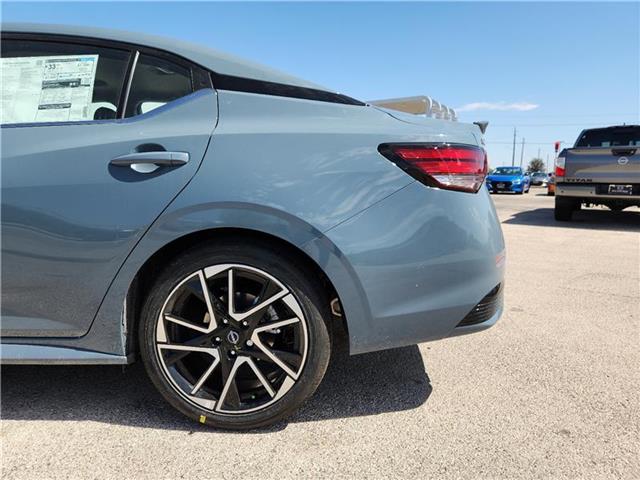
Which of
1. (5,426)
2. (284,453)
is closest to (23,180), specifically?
(5,426)

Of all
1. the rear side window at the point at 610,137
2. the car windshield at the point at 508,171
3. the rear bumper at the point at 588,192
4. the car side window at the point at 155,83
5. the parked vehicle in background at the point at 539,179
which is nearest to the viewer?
the car side window at the point at 155,83

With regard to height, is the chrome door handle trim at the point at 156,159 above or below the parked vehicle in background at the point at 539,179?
above

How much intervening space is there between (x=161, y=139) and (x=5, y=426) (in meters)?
1.41

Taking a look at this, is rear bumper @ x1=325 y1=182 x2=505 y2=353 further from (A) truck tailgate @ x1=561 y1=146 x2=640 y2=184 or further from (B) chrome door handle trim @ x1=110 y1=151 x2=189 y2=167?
(A) truck tailgate @ x1=561 y1=146 x2=640 y2=184

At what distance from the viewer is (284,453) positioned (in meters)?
1.76

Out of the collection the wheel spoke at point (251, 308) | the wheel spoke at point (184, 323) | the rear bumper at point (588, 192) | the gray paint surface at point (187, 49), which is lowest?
the wheel spoke at point (184, 323)

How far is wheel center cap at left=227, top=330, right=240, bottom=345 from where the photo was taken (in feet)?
6.04

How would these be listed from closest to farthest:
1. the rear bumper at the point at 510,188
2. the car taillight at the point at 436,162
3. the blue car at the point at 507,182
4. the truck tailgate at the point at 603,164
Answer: the car taillight at the point at 436,162 < the truck tailgate at the point at 603,164 < the blue car at the point at 507,182 < the rear bumper at the point at 510,188

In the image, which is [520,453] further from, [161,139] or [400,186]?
[161,139]

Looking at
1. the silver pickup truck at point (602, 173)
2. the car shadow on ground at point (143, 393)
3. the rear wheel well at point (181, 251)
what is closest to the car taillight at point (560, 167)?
the silver pickup truck at point (602, 173)

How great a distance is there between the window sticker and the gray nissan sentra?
0.7 inches

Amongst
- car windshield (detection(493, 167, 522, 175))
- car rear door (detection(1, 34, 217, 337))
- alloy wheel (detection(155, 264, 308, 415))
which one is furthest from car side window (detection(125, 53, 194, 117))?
car windshield (detection(493, 167, 522, 175))

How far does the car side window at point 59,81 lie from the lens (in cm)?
195

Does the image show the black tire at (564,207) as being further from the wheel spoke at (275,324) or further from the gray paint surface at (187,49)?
the wheel spoke at (275,324)
